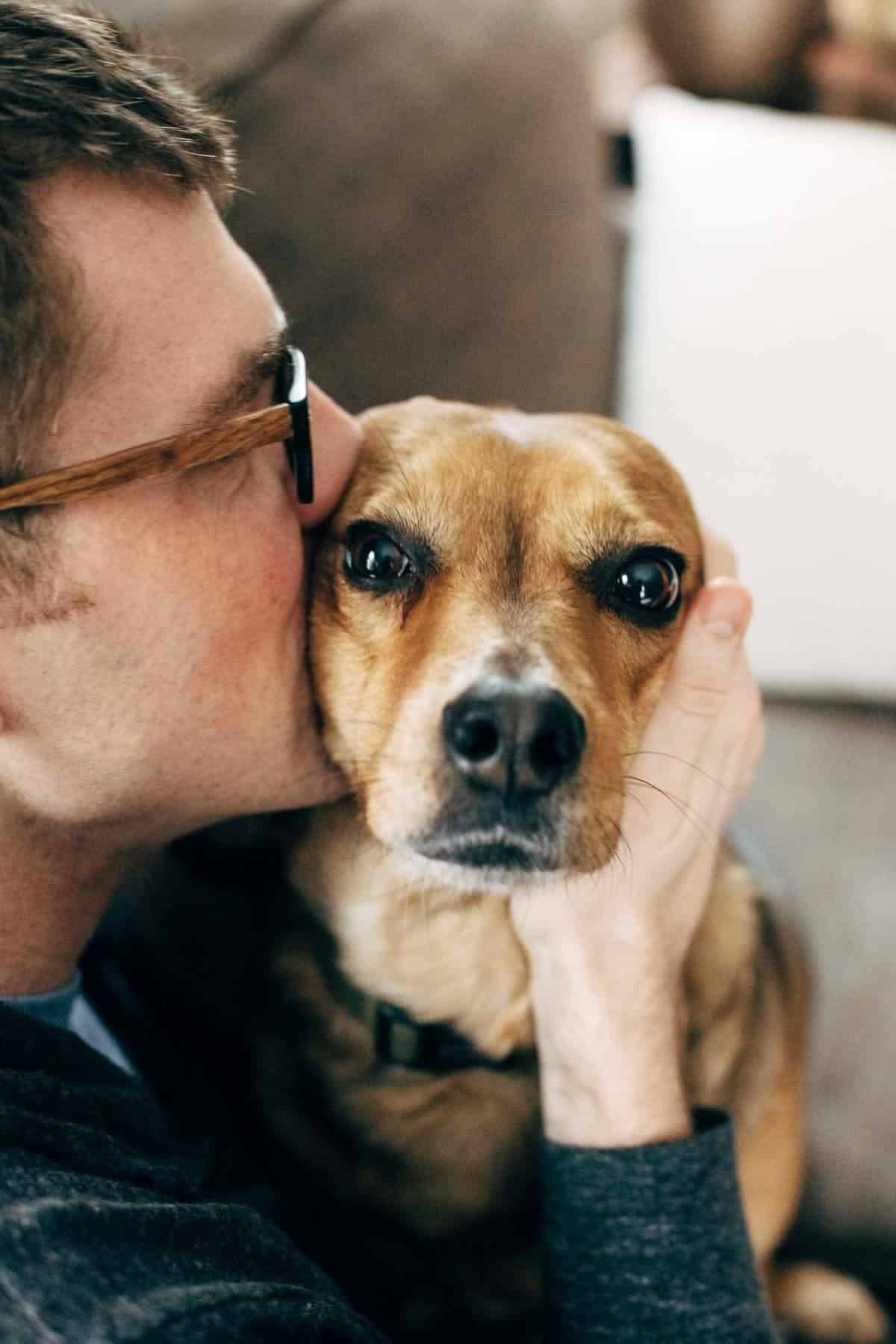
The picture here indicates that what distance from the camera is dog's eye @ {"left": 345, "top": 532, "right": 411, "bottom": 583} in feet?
3.65

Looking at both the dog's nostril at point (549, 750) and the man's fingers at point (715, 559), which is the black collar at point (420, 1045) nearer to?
the dog's nostril at point (549, 750)

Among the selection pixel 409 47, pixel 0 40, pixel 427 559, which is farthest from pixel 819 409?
pixel 0 40

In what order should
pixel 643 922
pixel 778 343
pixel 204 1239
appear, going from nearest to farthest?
pixel 204 1239 < pixel 643 922 < pixel 778 343

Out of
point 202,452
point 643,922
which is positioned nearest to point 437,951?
point 643,922

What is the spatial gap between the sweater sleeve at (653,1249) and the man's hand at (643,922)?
0.05 metres

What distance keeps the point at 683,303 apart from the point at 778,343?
17 cm

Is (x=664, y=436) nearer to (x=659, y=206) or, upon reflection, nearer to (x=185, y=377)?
(x=659, y=206)

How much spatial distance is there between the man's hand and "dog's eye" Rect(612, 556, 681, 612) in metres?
0.03

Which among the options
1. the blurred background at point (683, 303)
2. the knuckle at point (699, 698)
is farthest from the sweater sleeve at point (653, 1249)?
the blurred background at point (683, 303)

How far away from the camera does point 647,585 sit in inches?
44.7

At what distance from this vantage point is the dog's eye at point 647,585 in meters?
1.13

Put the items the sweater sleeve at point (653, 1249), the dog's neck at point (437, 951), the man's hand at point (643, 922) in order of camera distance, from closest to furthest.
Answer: the sweater sleeve at point (653, 1249) → the man's hand at point (643, 922) → the dog's neck at point (437, 951)

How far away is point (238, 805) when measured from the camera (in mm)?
1060

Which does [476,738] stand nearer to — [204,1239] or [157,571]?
[157,571]
